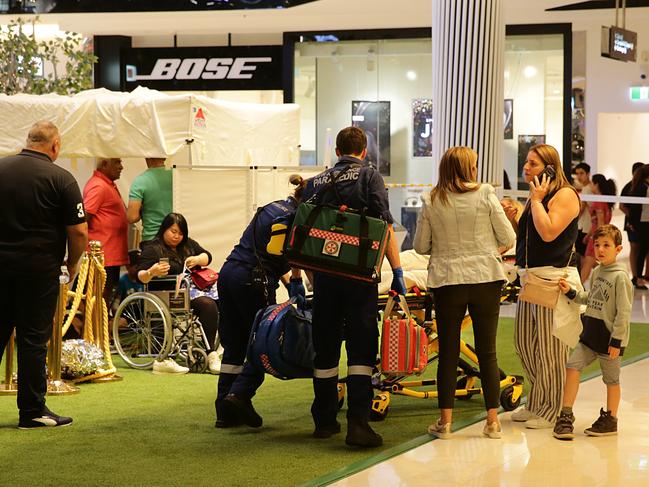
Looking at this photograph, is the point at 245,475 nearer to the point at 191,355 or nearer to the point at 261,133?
the point at 191,355

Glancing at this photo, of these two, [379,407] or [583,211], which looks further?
[583,211]

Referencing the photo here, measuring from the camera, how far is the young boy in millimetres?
5812

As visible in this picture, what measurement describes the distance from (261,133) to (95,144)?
1595mm

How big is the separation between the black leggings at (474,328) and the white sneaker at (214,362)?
8.41ft

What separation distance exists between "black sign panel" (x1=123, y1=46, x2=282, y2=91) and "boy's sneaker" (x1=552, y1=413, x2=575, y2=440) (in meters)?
13.1

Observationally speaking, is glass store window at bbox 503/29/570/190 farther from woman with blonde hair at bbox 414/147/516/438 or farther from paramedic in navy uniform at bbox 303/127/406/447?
paramedic in navy uniform at bbox 303/127/406/447

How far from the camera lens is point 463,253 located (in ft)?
18.9

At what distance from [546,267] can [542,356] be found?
19.3 inches

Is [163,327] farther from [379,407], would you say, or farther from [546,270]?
[546,270]

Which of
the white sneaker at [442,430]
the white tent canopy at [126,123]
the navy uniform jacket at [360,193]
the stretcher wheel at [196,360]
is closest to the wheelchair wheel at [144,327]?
the stretcher wheel at [196,360]

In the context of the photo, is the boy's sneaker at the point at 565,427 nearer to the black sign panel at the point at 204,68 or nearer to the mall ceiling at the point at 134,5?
the mall ceiling at the point at 134,5

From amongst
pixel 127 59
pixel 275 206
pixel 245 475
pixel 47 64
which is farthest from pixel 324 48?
pixel 245 475

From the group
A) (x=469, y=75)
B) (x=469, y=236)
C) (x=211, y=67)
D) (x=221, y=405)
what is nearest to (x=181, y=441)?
(x=221, y=405)

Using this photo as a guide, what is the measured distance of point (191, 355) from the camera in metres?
8.23
